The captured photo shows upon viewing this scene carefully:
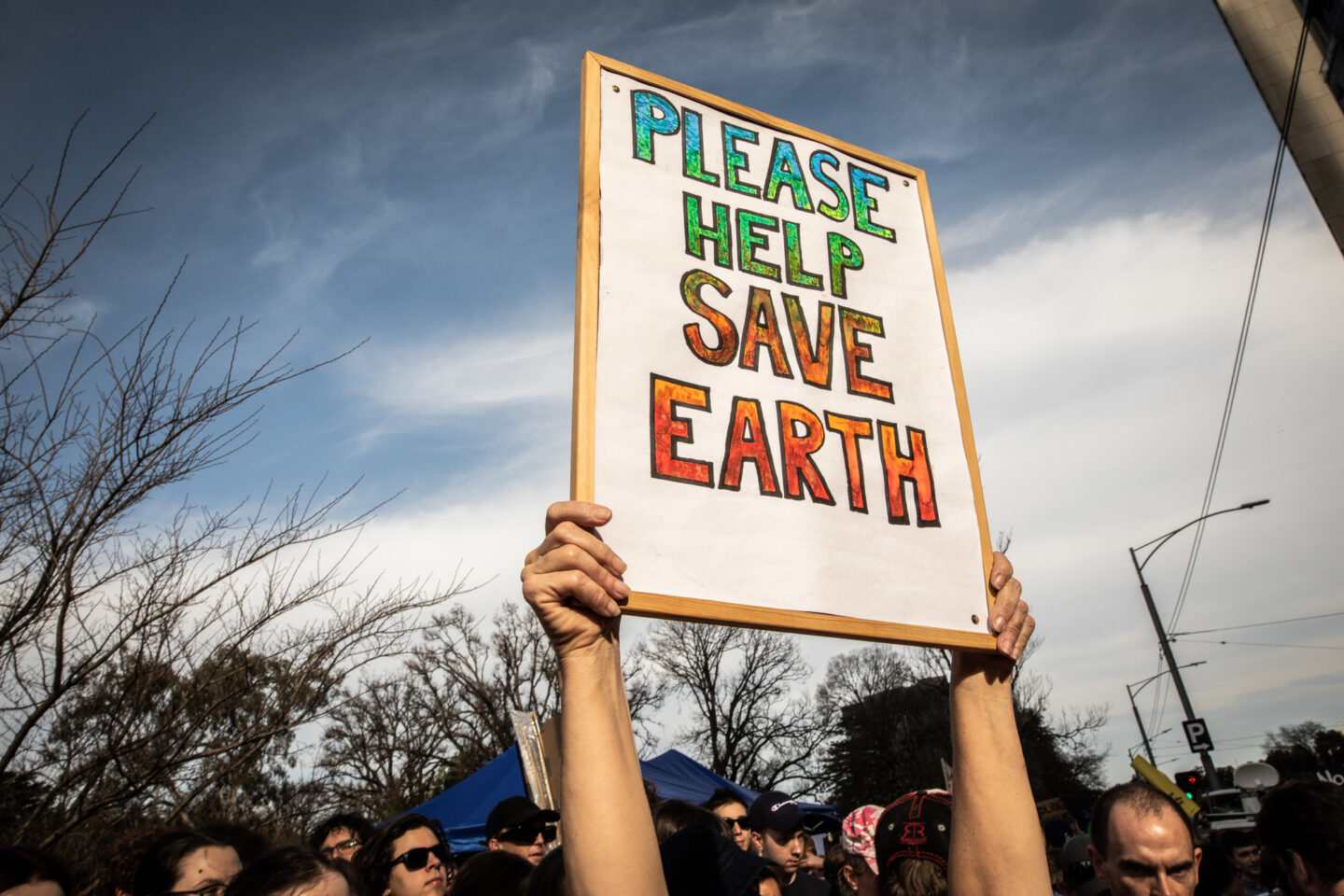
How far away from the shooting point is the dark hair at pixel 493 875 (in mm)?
2525

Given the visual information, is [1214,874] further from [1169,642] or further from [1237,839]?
[1169,642]

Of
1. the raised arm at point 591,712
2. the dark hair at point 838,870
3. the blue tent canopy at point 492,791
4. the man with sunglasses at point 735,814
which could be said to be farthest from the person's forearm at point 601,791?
the blue tent canopy at point 492,791

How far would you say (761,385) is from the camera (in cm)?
188

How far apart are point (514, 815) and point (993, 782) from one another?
379 cm

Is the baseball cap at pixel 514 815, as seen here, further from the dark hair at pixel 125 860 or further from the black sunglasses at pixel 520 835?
the dark hair at pixel 125 860

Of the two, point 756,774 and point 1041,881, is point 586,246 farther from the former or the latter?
point 756,774

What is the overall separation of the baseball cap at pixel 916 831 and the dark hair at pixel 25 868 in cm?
254

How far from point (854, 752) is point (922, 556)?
42265 mm

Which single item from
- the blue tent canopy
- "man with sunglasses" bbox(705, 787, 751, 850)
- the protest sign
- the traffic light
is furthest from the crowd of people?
the traffic light

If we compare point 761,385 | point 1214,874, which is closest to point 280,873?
point 761,385

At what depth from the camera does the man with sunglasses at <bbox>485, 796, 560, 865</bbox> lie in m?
4.85

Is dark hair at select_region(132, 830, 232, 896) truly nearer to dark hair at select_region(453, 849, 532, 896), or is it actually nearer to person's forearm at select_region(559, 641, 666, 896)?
dark hair at select_region(453, 849, 532, 896)

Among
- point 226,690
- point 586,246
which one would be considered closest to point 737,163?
point 586,246

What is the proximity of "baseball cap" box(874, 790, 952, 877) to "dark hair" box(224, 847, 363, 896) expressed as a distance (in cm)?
163
